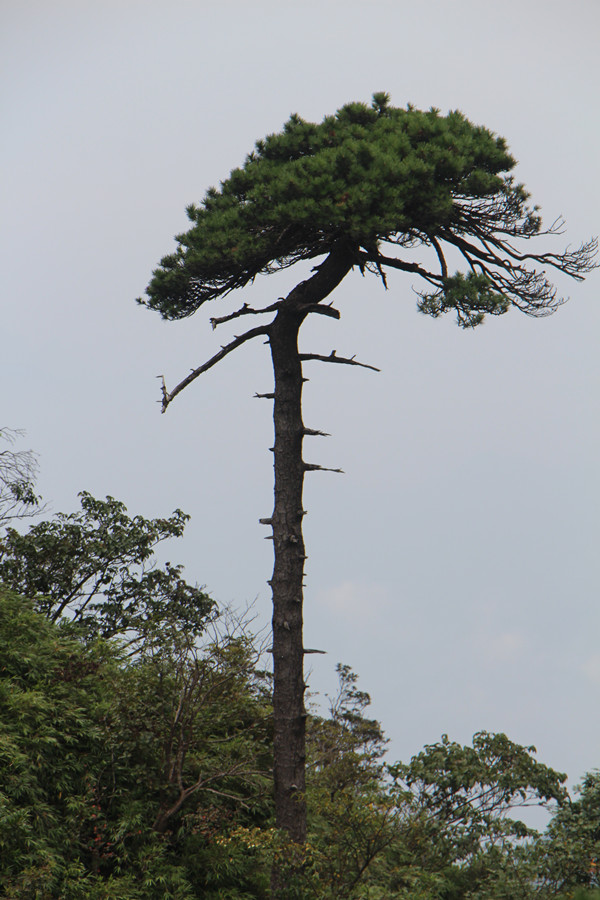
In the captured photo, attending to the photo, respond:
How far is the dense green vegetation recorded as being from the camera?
8789 mm

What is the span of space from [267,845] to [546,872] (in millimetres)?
3430

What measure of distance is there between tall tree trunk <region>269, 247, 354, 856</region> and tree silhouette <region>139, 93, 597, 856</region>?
0.6 inches

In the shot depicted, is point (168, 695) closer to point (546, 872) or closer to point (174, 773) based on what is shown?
point (174, 773)

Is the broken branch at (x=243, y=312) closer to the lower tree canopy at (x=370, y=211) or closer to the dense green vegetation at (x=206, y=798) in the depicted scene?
the lower tree canopy at (x=370, y=211)

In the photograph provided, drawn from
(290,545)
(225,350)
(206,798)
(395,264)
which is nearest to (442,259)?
(395,264)

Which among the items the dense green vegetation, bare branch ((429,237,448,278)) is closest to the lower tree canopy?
bare branch ((429,237,448,278))

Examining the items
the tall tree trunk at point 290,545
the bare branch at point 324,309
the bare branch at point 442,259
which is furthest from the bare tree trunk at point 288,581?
the bare branch at point 442,259

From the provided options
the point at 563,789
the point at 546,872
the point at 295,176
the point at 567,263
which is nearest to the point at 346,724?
the point at 563,789

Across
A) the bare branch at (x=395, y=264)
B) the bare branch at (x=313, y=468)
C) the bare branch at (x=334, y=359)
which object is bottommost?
the bare branch at (x=313, y=468)

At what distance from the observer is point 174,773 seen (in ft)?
32.3

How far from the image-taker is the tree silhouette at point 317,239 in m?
10.1

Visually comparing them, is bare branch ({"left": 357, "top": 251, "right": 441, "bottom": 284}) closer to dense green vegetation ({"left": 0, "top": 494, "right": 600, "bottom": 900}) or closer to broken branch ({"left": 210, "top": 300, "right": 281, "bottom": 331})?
broken branch ({"left": 210, "top": 300, "right": 281, "bottom": 331})

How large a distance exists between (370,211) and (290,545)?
4.43 m

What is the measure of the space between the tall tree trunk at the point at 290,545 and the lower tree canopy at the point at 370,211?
757mm
